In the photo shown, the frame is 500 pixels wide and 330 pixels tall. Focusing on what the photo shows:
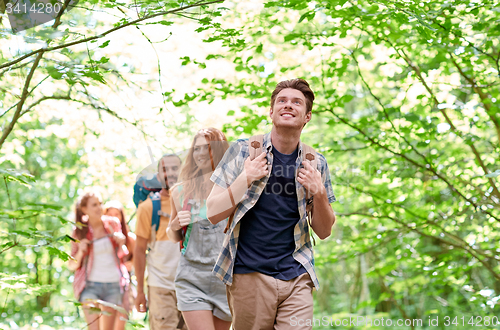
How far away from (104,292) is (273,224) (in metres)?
3.07

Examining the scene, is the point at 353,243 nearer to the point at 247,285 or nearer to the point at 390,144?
the point at 390,144

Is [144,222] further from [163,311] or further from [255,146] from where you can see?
[255,146]

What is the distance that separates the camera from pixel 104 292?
16.1ft

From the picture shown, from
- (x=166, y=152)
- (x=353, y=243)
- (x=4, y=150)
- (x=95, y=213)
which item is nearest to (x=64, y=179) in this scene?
(x=4, y=150)

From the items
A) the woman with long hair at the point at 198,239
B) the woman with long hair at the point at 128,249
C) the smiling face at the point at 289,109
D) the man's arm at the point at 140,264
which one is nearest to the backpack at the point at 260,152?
the smiling face at the point at 289,109

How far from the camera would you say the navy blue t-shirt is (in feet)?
8.46

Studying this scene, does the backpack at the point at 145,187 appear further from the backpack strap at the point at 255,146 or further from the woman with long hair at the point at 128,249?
the backpack strap at the point at 255,146

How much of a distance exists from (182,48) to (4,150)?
4024 millimetres

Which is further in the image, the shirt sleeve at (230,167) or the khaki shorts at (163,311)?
the khaki shorts at (163,311)

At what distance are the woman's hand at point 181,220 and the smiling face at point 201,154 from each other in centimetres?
41

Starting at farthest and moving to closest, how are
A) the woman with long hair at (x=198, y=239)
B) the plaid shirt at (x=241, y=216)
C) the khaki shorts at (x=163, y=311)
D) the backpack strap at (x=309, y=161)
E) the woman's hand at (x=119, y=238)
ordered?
the woman's hand at (x=119, y=238) → the khaki shorts at (x=163, y=311) → the woman with long hair at (x=198, y=239) → the backpack strap at (x=309, y=161) → the plaid shirt at (x=241, y=216)

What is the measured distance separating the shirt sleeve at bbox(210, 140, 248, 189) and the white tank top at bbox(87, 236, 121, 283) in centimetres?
290

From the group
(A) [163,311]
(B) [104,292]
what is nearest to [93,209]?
(B) [104,292]

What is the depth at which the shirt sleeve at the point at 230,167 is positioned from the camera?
8.71 feet
